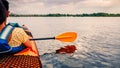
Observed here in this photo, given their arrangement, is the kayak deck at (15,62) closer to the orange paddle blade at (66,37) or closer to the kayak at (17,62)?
the kayak at (17,62)

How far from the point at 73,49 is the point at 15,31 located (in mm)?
7910

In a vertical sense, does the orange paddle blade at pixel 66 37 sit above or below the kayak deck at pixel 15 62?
below

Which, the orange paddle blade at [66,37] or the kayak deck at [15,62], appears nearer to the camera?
the kayak deck at [15,62]

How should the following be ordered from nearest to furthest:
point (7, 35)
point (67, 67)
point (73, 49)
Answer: point (7, 35) < point (67, 67) < point (73, 49)

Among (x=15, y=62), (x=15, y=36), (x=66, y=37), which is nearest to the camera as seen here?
(x=15, y=62)

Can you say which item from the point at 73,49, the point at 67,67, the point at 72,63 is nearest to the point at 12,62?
the point at 67,67

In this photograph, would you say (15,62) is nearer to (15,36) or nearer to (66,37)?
(15,36)

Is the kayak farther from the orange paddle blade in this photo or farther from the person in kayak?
the orange paddle blade

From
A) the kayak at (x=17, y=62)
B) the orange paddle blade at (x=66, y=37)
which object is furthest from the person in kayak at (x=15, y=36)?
the orange paddle blade at (x=66, y=37)

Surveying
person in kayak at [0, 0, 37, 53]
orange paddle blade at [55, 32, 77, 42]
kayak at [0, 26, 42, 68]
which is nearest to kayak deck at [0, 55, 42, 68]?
kayak at [0, 26, 42, 68]

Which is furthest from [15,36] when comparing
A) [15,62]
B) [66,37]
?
[66,37]

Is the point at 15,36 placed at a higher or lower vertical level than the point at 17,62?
higher

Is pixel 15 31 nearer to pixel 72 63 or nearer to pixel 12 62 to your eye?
pixel 12 62

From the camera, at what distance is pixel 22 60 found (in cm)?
486
